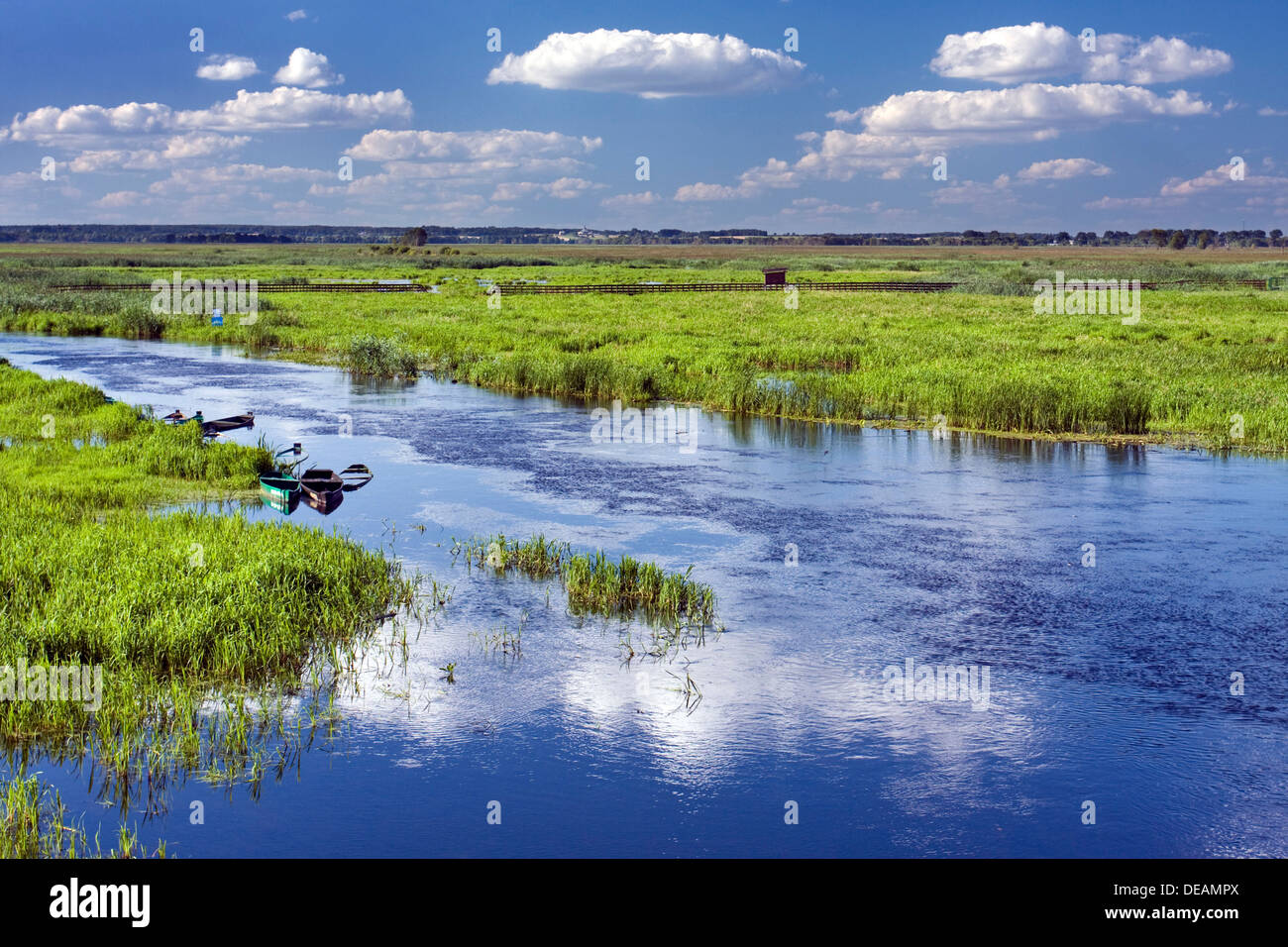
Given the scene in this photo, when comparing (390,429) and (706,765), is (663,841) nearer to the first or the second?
(706,765)

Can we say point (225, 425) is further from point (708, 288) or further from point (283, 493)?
point (708, 288)

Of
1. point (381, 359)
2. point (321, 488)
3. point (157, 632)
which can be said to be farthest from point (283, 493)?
point (381, 359)

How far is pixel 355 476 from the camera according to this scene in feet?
78.8

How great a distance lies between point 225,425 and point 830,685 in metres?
19.3

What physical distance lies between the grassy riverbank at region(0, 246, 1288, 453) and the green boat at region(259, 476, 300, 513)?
16.9 meters

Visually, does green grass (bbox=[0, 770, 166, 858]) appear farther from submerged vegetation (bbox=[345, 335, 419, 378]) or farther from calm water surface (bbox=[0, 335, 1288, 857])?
submerged vegetation (bbox=[345, 335, 419, 378])

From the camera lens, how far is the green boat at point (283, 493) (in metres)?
21.2

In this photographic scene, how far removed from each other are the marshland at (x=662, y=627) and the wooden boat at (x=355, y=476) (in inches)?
21.3

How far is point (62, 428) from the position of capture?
2722 cm

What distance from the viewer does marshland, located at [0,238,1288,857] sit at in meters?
10.5

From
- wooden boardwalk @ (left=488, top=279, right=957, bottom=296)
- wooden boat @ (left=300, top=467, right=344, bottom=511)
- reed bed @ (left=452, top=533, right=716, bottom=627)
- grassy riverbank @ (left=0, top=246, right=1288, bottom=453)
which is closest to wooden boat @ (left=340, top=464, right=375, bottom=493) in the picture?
wooden boat @ (left=300, top=467, right=344, bottom=511)

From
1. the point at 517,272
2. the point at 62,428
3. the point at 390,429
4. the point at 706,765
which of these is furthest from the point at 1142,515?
the point at 517,272

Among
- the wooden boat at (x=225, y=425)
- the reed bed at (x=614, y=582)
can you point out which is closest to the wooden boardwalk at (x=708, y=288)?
the wooden boat at (x=225, y=425)

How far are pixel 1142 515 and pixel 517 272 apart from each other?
103856mm
